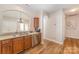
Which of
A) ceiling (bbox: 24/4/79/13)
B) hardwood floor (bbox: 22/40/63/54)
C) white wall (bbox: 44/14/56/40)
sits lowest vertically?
hardwood floor (bbox: 22/40/63/54)

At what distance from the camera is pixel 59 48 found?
225 cm

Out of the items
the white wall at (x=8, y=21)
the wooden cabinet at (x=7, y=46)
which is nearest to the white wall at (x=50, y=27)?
the white wall at (x=8, y=21)

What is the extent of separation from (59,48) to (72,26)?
536 mm

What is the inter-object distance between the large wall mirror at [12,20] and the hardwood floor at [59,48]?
52 centimetres

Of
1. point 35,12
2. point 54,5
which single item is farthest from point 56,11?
point 35,12

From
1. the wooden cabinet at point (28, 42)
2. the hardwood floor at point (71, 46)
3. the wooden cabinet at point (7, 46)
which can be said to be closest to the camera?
the wooden cabinet at point (7, 46)

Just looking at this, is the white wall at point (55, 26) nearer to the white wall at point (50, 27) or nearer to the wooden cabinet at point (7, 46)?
the white wall at point (50, 27)

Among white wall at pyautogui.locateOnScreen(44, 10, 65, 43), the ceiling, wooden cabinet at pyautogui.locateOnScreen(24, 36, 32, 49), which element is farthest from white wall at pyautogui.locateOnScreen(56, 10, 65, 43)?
wooden cabinet at pyautogui.locateOnScreen(24, 36, 32, 49)

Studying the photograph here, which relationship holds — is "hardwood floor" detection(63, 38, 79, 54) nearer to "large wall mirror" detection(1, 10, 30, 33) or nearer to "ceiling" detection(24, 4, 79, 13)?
Result: "ceiling" detection(24, 4, 79, 13)

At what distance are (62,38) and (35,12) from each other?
77cm

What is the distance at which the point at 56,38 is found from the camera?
2326 mm

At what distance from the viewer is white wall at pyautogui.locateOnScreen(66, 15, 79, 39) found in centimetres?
229

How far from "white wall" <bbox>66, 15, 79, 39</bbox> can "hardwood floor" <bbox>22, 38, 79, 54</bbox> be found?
10cm

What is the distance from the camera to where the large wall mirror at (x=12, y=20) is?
88.3 inches
